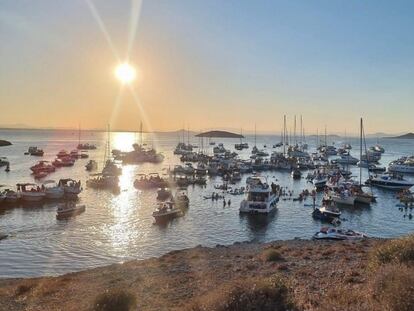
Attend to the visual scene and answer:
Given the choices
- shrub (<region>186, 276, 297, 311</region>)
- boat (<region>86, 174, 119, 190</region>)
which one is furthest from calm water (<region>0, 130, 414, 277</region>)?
shrub (<region>186, 276, 297, 311</region>)

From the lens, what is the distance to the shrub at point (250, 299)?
1243cm

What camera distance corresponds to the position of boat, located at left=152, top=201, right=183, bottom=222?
5209 cm

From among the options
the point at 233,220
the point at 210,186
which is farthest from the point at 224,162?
the point at 233,220

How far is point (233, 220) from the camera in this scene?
53.5 m

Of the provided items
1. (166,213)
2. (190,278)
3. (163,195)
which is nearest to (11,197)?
(163,195)

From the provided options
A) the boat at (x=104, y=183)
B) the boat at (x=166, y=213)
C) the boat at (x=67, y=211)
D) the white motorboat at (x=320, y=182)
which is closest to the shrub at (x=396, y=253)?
the boat at (x=166, y=213)

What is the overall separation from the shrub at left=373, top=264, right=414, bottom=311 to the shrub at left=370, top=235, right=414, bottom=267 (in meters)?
4.16

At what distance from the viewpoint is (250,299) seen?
505 inches

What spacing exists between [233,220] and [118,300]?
38.0 m

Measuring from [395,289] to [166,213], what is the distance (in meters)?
42.5

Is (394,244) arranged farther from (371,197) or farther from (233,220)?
(371,197)

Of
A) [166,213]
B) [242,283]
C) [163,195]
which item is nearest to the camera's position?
[242,283]

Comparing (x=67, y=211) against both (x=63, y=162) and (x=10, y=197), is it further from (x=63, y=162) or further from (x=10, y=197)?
(x=63, y=162)

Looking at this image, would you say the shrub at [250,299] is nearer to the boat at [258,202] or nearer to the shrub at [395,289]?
the shrub at [395,289]
